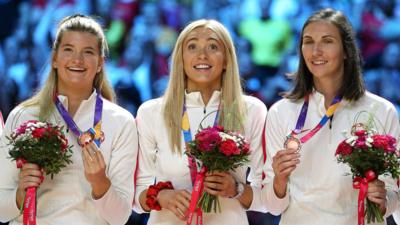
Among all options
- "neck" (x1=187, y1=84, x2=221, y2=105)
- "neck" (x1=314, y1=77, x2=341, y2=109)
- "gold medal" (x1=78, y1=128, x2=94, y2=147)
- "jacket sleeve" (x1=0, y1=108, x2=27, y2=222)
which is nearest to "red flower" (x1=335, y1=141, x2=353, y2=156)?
"neck" (x1=314, y1=77, x2=341, y2=109)

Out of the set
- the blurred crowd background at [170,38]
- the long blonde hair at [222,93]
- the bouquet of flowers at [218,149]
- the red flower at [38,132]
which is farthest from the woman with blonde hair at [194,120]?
the blurred crowd background at [170,38]

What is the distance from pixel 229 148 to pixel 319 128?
2.12ft

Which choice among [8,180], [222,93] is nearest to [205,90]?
[222,93]

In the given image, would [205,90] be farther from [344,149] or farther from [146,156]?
[344,149]

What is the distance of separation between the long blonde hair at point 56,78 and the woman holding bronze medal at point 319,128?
1114mm

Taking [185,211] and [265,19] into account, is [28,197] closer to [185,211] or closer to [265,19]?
[185,211]

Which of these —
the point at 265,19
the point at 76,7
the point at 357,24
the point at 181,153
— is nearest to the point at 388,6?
the point at 357,24

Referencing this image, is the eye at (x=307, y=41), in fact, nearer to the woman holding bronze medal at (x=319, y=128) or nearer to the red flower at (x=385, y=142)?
the woman holding bronze medal at (x=319, y=128)

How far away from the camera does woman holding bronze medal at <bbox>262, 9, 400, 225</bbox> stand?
5367mm

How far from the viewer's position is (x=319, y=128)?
18.0ft

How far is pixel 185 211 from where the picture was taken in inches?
212

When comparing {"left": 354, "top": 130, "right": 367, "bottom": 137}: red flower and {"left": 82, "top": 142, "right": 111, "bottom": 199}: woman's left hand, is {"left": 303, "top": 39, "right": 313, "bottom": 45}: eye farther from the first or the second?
{"left": 82, "top": 142, "right": 111, "bottom": 199}: woman's left hand

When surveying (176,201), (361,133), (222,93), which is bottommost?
(176,201)

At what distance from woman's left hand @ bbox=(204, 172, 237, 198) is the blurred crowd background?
323 cm
